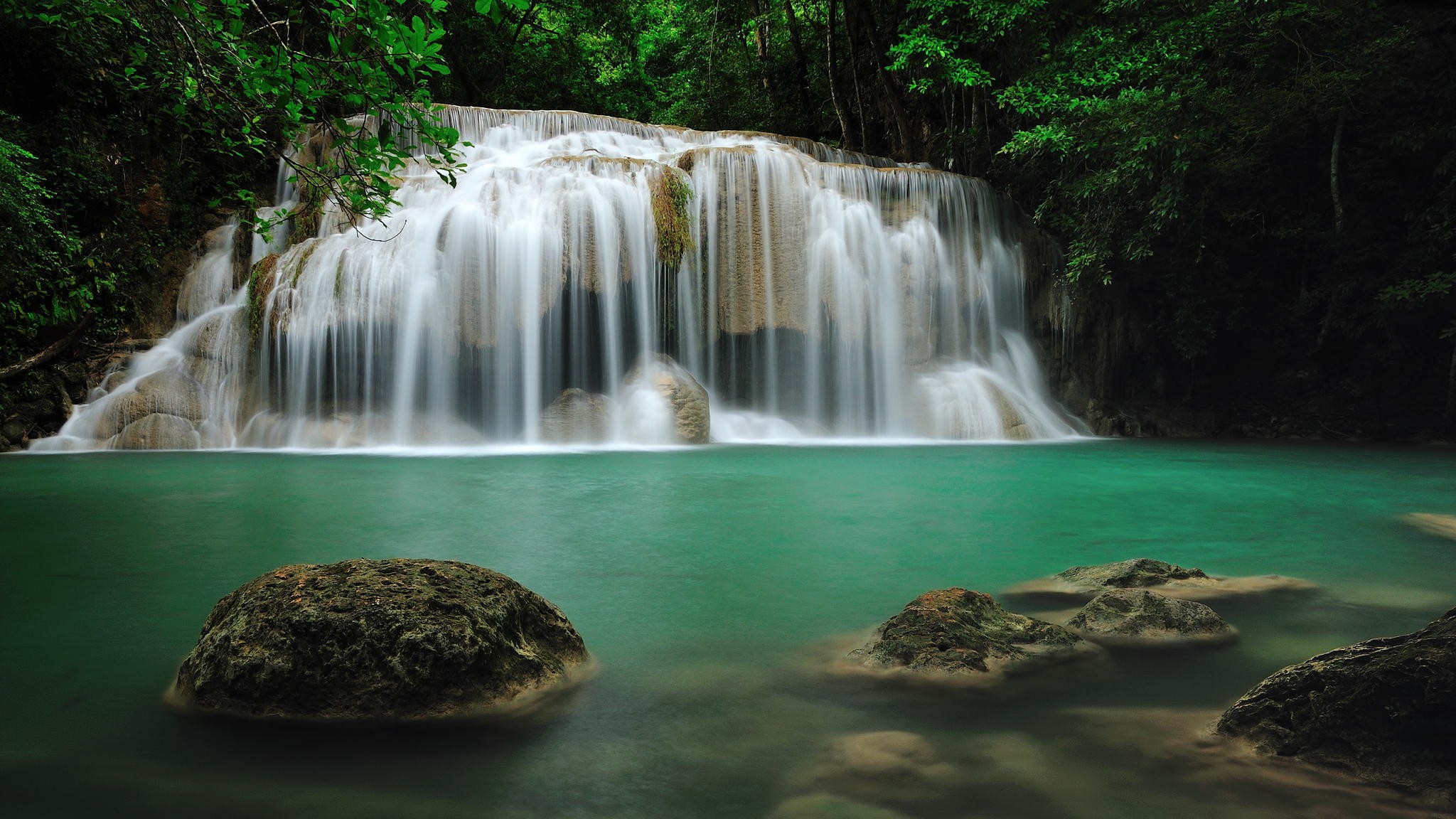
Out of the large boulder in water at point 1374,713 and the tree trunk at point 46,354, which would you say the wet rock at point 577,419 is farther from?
the large boulder in water at point 1374,713

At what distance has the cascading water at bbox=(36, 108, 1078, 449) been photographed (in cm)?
1277

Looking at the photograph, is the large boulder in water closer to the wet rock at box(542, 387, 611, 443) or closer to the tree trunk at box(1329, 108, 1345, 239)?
the wet rock at box(542, 387, 611, 443)

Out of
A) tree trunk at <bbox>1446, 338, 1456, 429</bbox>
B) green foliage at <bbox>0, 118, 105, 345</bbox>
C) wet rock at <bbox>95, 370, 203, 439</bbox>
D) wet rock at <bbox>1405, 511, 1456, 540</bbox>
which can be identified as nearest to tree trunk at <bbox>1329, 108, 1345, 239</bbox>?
tree trunk at <bbox>1446, 338, 1456, 429</bbox>

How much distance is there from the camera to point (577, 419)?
13.2m

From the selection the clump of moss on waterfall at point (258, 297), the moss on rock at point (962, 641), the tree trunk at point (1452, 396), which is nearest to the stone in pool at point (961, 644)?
the moss on rock at point (962, 641)

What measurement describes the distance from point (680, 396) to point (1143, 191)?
8.68 metres

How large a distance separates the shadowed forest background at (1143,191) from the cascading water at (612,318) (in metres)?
1.07

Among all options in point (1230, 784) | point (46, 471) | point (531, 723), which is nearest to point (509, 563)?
point (531, 723)

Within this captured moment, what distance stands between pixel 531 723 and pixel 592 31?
1042 inches

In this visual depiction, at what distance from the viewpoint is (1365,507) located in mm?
7789

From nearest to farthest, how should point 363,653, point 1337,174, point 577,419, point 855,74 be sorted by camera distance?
point 363,653
point 577,419
point 1337,174
point 855,74

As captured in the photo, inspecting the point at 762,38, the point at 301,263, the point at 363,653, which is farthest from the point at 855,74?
the point at 363,653

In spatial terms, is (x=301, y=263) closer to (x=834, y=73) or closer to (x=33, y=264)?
(x=33, y=264)

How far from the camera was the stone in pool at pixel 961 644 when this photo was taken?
10.2 ft
